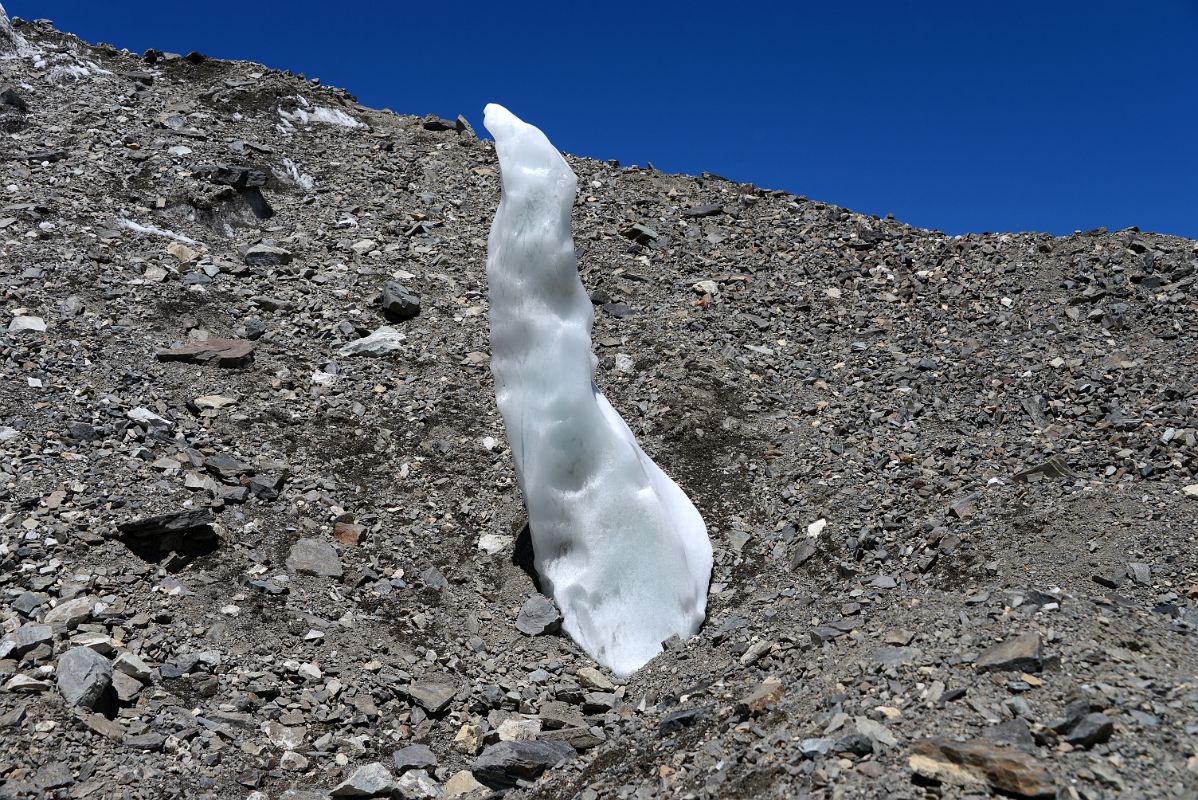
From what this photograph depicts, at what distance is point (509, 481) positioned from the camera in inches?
428

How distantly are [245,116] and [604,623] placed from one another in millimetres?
12253

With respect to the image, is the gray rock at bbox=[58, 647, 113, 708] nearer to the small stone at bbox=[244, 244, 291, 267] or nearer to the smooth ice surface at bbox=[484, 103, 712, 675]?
the smooth ice surface at bbox=[484, 103, 712, 675]

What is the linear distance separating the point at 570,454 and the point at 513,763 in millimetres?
2802

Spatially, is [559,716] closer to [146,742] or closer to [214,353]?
[146,742]

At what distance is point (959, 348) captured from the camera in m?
12.8

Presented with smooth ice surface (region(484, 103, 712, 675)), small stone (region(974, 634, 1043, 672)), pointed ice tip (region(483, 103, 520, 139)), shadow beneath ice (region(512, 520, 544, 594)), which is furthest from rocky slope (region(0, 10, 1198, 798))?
pointed ice tip (region(483, 103, 520, 139))

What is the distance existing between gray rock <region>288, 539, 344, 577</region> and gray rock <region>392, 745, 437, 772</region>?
7.16 feet

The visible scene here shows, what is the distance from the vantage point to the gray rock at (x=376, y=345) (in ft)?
41.9

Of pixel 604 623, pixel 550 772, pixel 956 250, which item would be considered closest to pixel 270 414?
pixel 604 623

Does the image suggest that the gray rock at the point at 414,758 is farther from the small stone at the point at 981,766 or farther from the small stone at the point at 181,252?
the small stone at the point at 181,252

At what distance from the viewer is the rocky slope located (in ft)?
21.6

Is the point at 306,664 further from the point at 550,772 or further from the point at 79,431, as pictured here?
the point at 79,431

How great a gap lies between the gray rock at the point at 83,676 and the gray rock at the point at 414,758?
→ 2030 millimetres

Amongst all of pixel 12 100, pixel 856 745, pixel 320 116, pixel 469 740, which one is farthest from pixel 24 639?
pixel 320 116
